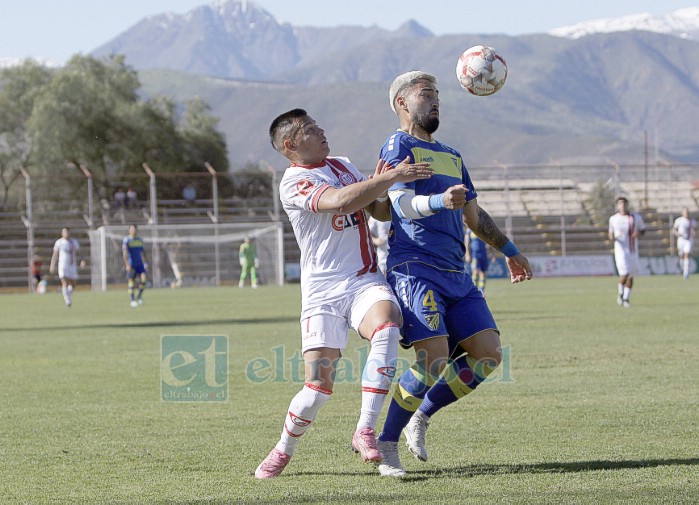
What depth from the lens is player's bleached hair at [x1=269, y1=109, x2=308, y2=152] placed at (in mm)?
6203

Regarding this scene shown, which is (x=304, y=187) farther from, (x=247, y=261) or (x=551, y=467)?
(x=247, y=261)

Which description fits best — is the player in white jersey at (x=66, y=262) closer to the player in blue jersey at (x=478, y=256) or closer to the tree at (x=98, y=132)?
the player in blue jersey at (x=478, y=256)

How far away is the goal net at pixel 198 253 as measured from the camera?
44875 mm

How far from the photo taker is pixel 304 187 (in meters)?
6.03

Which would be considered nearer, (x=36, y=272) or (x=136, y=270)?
(x=136, y=270)

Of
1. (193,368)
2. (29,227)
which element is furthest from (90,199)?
(193,368)

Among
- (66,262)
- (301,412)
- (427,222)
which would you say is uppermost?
(66,262)

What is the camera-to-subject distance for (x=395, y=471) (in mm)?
6074

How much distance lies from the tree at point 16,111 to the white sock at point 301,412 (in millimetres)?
65600

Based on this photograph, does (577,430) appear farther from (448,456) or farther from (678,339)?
(678,339)

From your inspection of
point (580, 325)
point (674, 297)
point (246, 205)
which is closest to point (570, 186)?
point (246, 205)

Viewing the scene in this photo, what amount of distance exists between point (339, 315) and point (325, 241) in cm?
42

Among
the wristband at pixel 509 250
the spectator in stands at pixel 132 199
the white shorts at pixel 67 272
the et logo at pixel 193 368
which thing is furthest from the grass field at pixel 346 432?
the spectator in stands at pixel 132 199

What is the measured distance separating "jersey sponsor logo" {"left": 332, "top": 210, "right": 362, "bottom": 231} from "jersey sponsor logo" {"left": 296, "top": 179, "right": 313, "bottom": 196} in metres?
0.23
